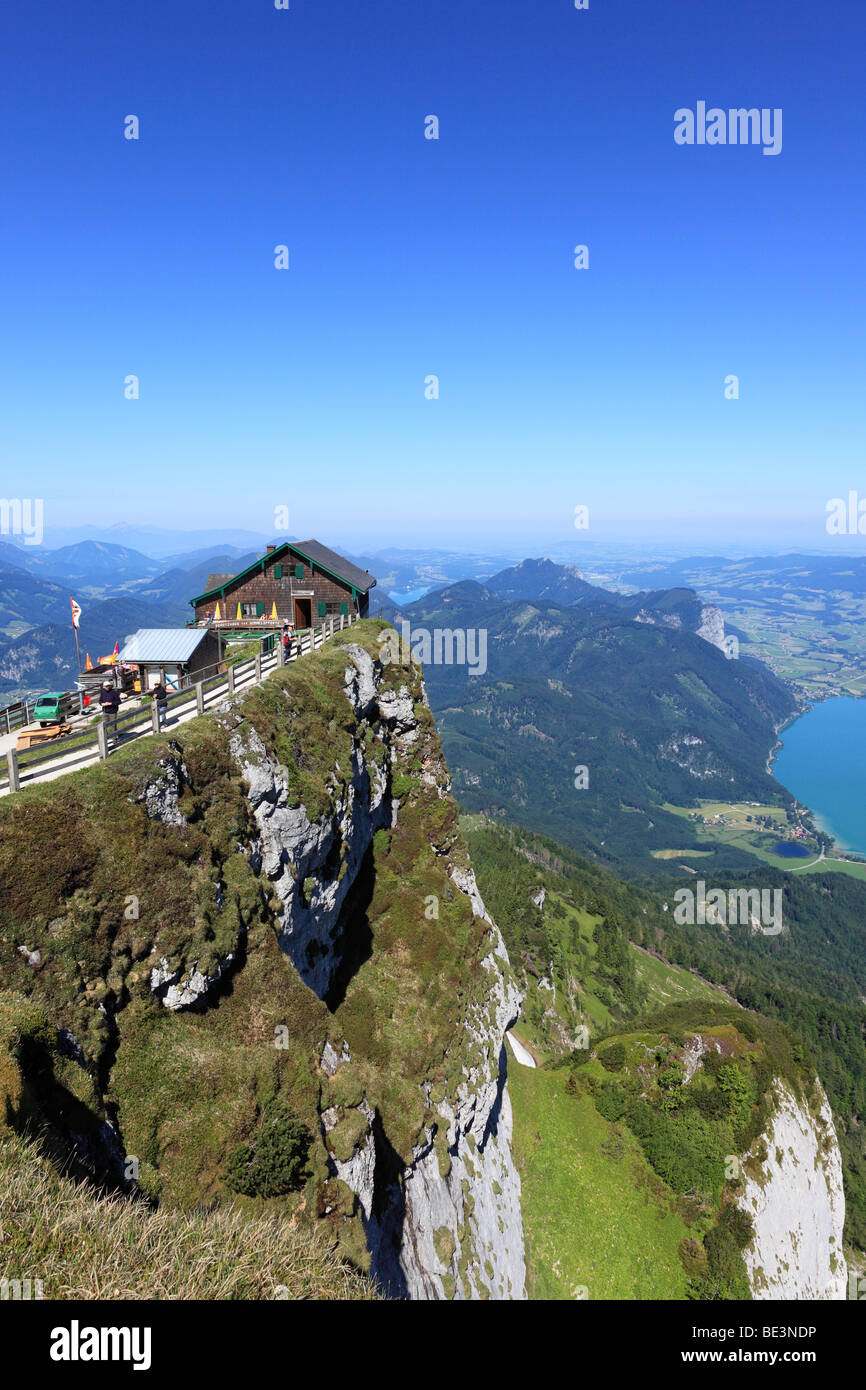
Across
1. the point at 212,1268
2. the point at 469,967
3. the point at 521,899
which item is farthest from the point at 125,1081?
the point at 521,899

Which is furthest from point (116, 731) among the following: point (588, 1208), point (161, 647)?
point (588, 1208)

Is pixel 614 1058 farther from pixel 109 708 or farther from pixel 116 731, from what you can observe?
pixel 109 708

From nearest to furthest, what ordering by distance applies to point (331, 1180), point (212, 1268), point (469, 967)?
1. point (212, 1268)
2. point (331, 1180)
3. point (469, 967)

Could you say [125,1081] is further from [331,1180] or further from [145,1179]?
[331,1180]

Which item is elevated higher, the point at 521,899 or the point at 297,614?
the point at 297,614

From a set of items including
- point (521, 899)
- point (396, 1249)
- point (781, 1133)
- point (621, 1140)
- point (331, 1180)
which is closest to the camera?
point (331, 1180)

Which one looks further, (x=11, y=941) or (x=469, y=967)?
(x=469, y=967)

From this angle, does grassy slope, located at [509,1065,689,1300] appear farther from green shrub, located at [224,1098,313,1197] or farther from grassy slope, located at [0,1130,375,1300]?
grassy slope, located at [0,1130,375,1300]
